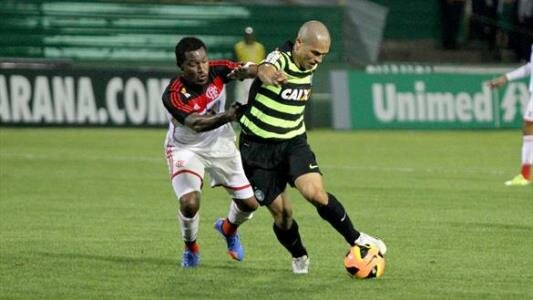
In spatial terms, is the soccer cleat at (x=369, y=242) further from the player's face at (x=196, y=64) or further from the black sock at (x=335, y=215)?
the player's face at (x=196, y=64)

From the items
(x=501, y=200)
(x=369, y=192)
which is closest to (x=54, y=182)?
(x=369, y=192)

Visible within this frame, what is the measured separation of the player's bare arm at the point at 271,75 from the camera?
9938 millimetres

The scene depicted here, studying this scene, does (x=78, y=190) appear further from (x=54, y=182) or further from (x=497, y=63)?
(x=497, y=63)

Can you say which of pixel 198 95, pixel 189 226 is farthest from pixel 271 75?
pixel 189 226

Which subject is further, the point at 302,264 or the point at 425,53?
the point at 425,53

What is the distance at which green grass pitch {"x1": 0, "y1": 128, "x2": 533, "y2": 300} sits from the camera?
10086mm

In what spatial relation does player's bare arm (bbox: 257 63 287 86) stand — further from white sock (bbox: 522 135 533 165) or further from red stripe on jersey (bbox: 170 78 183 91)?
white sock (bbox: 522 135 533 165)

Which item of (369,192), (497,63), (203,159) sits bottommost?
(497,63)

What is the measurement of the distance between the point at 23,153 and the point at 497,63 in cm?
1505

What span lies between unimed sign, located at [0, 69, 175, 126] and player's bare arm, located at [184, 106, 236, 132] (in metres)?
16.1

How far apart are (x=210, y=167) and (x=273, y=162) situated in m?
0.76

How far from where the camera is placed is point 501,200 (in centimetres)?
1650

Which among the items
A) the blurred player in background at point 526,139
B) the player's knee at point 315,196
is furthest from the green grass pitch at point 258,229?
the player's knee at point 315,196

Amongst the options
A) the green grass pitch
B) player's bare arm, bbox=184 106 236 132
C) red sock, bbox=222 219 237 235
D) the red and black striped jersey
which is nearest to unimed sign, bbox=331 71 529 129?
the green grass pitch
